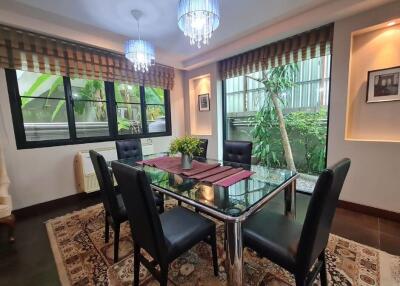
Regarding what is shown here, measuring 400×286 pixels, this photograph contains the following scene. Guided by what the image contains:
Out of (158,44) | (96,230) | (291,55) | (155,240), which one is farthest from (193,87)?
(155,240)

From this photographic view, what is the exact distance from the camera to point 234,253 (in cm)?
104

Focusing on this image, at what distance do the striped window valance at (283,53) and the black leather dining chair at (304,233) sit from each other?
2.17 metres

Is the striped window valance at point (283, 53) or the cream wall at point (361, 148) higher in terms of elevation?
the striped window valance at point (283, 53)

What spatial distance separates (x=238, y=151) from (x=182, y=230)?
1.34 m

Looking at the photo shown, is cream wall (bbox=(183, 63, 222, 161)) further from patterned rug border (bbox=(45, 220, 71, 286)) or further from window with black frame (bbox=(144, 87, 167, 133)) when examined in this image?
patterned rug border (bbox=(45, 220, 71, 286))

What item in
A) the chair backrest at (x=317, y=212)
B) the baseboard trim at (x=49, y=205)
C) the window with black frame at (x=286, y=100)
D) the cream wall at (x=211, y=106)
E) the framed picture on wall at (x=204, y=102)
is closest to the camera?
the chair backrest at (x=317, y=212)

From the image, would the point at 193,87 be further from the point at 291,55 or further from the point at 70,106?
the point at 70,106

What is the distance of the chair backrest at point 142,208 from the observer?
0.98m

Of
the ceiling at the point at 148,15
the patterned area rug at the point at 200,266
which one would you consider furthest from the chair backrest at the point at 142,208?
the ceiling at the point at 148,15

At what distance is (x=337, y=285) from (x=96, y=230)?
2.28 m

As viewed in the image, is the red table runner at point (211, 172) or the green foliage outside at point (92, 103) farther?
the green foliage outside at point (92, 103)

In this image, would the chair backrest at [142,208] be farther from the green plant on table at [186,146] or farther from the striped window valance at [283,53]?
the striped window valance at [283,53]

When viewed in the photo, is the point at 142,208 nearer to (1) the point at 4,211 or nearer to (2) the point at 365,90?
(1) the point at 4,211

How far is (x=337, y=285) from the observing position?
131cm
